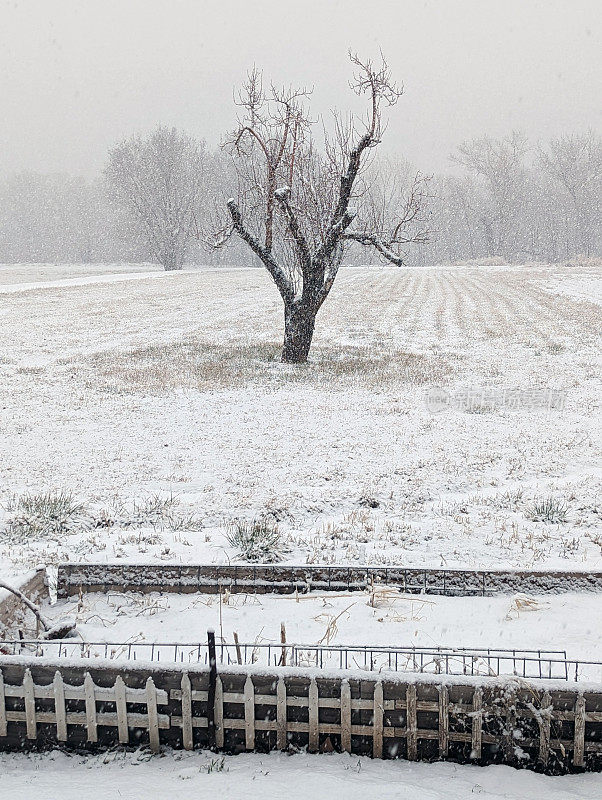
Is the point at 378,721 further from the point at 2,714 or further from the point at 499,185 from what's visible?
the point at 499,185

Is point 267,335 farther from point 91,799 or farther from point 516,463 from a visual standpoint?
point 91,799

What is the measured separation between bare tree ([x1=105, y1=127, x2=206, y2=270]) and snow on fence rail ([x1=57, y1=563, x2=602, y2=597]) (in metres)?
65.0

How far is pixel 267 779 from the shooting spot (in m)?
3.94

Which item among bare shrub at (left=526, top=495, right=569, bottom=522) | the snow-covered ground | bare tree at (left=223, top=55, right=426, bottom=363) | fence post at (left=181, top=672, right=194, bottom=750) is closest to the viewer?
the snow-covered ground

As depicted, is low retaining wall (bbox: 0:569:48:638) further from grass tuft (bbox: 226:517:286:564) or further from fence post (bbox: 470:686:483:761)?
fence post (bbox: 470:686:483:761)

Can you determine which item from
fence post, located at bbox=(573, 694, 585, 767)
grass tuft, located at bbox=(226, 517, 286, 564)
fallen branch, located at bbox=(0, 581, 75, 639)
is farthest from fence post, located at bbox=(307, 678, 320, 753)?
grass tuft, located at bbox=(226, 517, 286, 564)

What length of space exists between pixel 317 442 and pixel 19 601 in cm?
653

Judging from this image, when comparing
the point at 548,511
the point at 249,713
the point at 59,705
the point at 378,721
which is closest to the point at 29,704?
the point at 59,705

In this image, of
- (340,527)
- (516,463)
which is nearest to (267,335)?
(516,463)

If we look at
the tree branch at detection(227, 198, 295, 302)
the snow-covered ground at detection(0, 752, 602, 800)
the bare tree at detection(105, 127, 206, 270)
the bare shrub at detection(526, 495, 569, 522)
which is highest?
the bare tree at detection(105, 127, 206, 270)

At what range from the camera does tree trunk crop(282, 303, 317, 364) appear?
1875 cm

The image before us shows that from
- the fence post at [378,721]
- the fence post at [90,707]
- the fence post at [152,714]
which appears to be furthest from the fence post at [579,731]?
the fence post at [90,707]

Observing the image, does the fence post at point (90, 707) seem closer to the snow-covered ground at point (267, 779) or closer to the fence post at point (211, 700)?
the snow-covered ground at point (267, 779)

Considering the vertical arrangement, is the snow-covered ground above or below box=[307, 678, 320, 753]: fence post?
below
